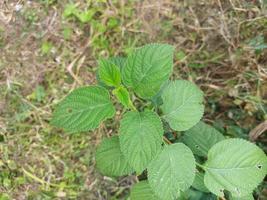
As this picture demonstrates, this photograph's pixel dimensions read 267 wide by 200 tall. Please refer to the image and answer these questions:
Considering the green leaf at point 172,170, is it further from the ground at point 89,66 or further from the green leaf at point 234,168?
the ground at point 89,66

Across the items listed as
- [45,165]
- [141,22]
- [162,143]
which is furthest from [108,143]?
[141,22]

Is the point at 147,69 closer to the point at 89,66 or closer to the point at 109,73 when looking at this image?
the point at 109,73

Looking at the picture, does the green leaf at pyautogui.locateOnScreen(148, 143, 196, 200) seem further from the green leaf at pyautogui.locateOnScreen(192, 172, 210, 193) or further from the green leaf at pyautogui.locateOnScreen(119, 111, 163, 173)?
the green leaf at pyautogui.locateOnScreen(192, 172, 210, 193)

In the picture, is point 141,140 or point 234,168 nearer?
point 141,140

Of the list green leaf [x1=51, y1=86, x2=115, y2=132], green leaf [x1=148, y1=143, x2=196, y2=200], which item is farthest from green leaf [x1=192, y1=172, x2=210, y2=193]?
green leaf [x1=51, y1=86, x2=115, y2=132]

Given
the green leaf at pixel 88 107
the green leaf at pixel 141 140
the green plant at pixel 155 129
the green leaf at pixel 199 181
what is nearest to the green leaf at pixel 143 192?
the green plant at pixel 155 129

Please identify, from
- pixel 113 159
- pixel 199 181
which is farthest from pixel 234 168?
pixel 113 159
